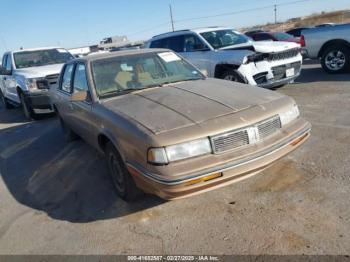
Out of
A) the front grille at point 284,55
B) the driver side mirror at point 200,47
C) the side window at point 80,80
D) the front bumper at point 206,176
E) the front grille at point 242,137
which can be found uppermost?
the side window at point 80,80

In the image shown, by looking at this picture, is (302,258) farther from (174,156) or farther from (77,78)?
(77,78)

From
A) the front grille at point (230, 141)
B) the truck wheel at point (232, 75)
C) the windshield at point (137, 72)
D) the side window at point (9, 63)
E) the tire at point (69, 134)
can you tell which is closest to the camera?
the front grille at point (230, 141)

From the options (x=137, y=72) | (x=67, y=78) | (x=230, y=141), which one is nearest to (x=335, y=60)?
(x=137, y=72)

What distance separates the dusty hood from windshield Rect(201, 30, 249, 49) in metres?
4.26

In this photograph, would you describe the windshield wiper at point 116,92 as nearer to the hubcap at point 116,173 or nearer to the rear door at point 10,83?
the hubcap at point 116,173

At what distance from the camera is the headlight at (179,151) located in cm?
270

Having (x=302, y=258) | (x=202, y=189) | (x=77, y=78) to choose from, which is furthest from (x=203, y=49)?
(x=302, y=258)

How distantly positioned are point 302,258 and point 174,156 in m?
1.25

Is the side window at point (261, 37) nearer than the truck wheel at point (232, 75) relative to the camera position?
No

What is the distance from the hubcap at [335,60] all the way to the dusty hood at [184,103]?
20.9 ft

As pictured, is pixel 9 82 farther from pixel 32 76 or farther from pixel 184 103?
pixel 184 103

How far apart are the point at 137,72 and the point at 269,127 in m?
1.88

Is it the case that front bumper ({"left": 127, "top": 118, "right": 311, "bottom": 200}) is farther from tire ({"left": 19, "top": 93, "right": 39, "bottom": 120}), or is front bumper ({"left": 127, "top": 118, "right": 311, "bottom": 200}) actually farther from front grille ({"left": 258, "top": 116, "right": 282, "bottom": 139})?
tire ({"left": 19, "top": 93, "right": 39, "bottom": 120})

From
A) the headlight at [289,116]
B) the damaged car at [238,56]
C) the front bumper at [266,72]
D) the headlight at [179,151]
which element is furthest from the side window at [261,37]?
the headlight at [179,151]
